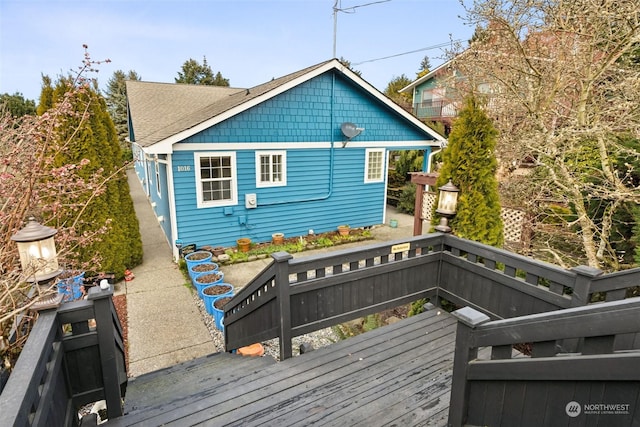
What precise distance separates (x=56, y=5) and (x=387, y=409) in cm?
1162

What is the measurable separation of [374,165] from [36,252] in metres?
9.58

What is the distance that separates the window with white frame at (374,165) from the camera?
10.5 meters

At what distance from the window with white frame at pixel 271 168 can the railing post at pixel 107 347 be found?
Answer: 259 inches

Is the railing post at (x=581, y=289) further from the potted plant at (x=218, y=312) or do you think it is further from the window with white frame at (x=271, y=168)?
the window with white frame at (x=271, y=168)

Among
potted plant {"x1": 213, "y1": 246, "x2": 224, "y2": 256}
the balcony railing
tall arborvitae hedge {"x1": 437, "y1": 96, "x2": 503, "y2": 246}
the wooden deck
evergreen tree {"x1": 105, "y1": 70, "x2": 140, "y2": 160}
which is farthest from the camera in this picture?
evergreen tree {"x1": 105, "y1": 70, "x2": 140, "y2": 160}

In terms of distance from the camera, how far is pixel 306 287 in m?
3.26

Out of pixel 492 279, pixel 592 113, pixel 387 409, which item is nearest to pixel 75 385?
pixel 387 409

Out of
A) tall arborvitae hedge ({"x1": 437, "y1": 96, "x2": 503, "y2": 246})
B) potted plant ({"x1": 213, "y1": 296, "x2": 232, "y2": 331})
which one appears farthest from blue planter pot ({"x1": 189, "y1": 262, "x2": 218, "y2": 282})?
tall arborvitae hedge ({"x1": 437, "y1": 96, "x2": 503, "y2": 246})

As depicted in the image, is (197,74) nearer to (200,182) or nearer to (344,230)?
(200,182)

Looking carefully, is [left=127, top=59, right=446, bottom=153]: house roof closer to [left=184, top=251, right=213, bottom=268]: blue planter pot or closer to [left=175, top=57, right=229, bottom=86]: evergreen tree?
[left=184, top=251, right=213, bottom=268]: blue planter pot

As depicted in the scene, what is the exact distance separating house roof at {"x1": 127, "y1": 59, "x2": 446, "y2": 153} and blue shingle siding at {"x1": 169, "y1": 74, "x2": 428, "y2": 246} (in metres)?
0.29

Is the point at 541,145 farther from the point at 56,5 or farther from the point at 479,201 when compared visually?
the point at 56,5

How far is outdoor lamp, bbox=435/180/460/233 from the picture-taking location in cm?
405

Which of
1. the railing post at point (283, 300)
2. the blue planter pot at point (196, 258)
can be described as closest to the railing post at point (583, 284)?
the railing post at point (283, 300)
